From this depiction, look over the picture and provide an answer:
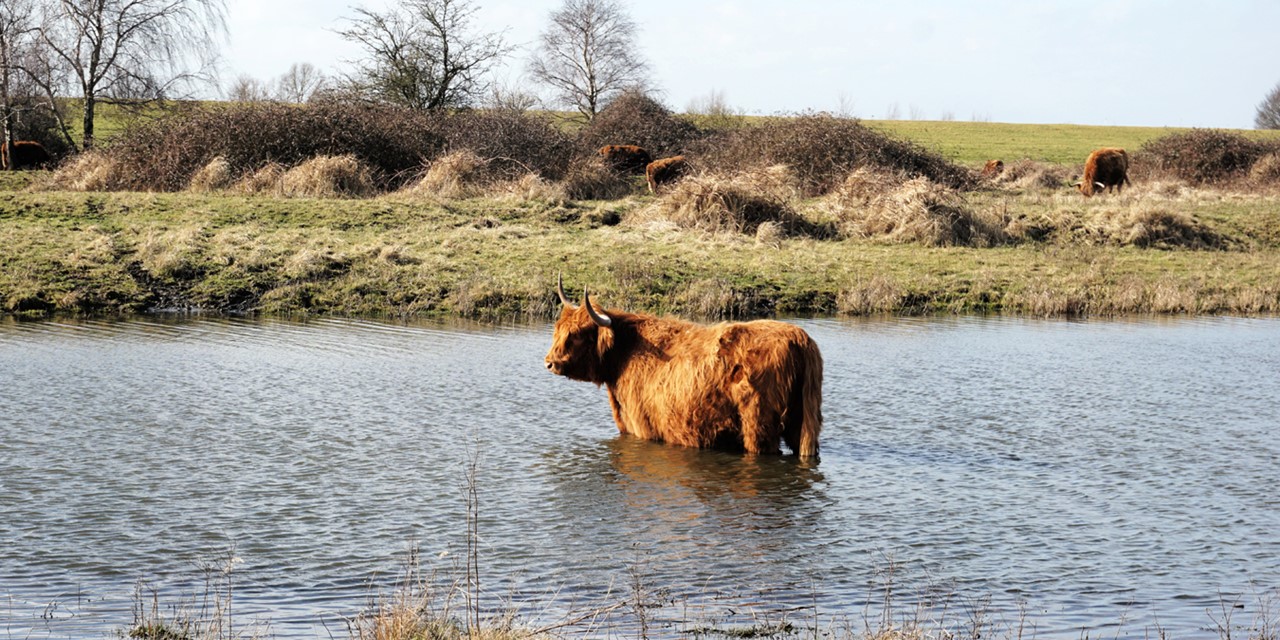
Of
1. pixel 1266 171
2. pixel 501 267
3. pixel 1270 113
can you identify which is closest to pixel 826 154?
pixel 501 267

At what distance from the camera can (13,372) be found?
11.4 m

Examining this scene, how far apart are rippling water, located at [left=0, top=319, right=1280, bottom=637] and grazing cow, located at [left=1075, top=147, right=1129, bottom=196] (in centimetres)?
1670

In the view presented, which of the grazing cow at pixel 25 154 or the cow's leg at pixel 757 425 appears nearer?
the cow's leg at pixel 757 425

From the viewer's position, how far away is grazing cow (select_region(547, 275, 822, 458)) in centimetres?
828

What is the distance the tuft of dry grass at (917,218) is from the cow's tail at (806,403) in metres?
13.4

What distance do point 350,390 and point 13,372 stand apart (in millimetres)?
3237

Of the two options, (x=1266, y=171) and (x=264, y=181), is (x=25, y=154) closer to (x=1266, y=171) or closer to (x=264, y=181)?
(x=264, y=181)

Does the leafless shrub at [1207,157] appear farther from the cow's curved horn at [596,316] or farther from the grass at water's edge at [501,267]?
the cow's curved horn at [596,316]

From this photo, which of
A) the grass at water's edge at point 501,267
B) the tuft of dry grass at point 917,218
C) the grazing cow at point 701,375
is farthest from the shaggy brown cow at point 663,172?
the grazing cow at point 701,375

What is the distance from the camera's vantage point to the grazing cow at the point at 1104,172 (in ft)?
94.5

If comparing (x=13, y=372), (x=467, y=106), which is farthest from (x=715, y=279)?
(x=467, y=106)

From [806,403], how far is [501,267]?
10.8 m

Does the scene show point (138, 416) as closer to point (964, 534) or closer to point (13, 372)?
point (13, 372)

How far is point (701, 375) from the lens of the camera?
8.62 m
